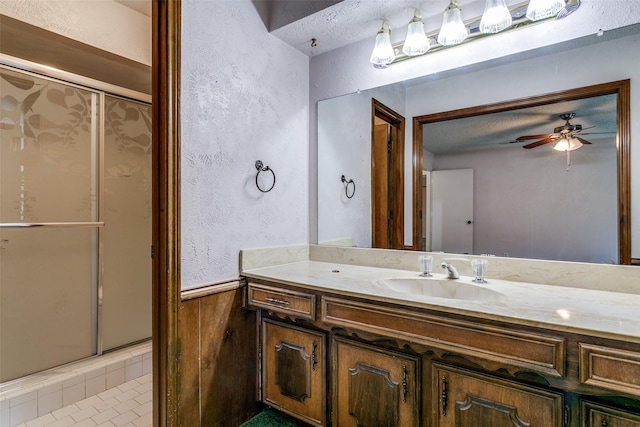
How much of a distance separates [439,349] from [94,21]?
252 cm

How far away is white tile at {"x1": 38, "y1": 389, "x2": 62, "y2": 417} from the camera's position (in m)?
1.79

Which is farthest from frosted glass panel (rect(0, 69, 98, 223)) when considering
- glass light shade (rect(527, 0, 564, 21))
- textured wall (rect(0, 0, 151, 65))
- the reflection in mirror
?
glass light shade (rect(527, 0, 564, 21))

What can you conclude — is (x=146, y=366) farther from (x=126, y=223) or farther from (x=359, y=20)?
(x=359, y=20)

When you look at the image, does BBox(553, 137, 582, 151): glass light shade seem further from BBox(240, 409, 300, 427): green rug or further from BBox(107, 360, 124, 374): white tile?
BBox(107, 360, 124, 374): white tile

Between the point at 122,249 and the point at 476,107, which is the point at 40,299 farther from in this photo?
the point at 476,107

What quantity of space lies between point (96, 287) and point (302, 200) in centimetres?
154

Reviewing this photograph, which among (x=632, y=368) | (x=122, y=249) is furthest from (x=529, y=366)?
(x=122, y=249)

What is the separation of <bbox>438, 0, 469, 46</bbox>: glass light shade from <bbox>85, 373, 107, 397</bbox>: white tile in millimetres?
2702

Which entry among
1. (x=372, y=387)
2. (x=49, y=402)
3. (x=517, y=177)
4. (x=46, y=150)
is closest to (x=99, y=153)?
(x=46, y=150)

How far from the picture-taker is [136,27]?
216 cm

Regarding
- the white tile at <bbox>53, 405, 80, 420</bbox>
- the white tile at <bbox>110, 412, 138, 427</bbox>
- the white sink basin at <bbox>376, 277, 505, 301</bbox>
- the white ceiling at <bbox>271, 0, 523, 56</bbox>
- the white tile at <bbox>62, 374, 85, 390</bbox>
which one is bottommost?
the white tile at <bbox>110, 412, 138, 427</bbox>

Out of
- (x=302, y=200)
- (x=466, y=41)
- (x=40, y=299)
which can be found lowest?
(x=40, y=299)

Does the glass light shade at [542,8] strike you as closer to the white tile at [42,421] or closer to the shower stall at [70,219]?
the shower stall at [70,219]

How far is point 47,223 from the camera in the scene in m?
1.98
